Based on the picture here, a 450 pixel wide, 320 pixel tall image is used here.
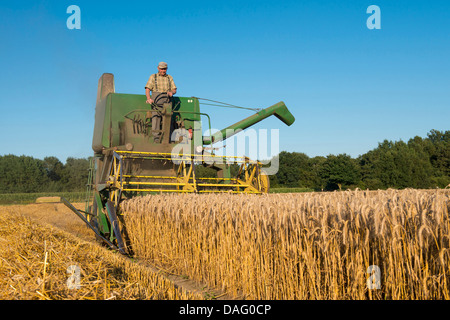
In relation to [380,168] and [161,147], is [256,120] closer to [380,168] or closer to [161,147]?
[161,147]

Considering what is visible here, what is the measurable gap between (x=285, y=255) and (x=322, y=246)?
0.55 m

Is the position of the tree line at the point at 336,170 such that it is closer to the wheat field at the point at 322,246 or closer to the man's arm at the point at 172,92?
the man's arm at the point at 172,92

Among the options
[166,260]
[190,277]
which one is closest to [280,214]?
[190,277]

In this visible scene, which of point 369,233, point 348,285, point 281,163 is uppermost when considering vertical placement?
point 281,163

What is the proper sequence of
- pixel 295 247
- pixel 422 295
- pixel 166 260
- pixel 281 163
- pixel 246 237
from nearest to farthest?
pixel 422 295, pixel 295 247, pixel 246 237, pixel 166 260, pixel 281 163

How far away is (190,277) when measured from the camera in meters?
5.32

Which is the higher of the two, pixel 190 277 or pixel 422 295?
pixel 422 295

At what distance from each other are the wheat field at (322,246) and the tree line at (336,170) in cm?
2503

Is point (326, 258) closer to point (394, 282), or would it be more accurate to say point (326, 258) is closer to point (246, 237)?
point (394, 282)

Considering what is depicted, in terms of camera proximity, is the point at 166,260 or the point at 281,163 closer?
the point at 166,260

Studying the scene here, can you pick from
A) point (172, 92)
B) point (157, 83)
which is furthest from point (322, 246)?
point (157, 83)

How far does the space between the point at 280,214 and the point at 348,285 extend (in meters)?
0.87

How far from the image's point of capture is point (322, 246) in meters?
3.21

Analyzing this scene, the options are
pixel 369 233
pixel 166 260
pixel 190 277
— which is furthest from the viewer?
pixel 166 260
